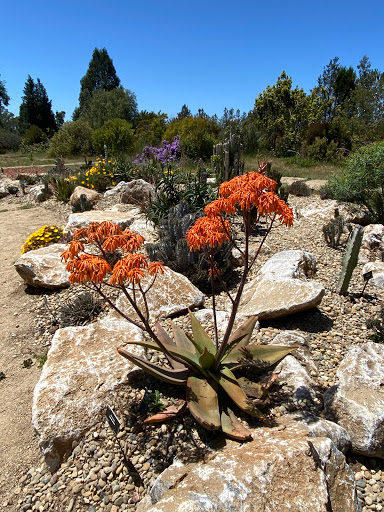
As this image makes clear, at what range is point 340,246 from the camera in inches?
237

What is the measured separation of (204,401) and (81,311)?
247 cm

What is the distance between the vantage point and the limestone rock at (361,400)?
212cm

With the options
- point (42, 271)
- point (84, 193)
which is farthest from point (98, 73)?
point (42, 271)

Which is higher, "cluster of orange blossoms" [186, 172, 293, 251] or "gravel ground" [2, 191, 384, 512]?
"cluster of orange blossoms" [186, 172, 293, 251]

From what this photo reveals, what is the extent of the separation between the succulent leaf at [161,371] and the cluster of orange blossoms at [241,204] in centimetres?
93

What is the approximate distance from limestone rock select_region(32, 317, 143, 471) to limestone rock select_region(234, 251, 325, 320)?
1338 millimetres

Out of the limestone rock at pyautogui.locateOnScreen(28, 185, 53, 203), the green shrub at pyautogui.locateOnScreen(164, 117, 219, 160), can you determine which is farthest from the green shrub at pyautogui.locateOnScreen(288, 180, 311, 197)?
the green shrub at pyautogui.locateOnScreen(164, 117, 219, 160)

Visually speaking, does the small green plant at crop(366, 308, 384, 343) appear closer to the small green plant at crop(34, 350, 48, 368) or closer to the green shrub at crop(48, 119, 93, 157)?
the small green plant at crop(34, 350, 48, 368)

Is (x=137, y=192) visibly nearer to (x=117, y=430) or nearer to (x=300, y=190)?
(x=300, y=190)

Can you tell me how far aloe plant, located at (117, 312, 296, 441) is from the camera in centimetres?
213

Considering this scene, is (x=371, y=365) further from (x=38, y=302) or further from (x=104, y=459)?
(x=38, y=302)

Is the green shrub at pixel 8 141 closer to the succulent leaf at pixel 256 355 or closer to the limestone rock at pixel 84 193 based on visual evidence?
the limestone rock at pixel 84 193

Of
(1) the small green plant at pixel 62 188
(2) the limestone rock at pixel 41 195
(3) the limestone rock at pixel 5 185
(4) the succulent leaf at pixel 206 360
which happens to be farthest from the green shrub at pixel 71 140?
(4) the succulent leaf at pixel 206 360

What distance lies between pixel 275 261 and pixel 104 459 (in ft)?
10.1
